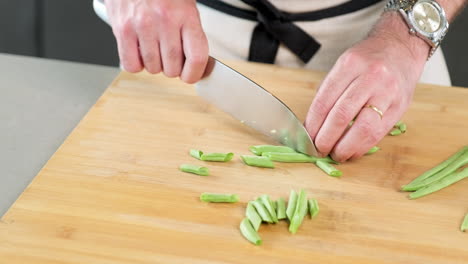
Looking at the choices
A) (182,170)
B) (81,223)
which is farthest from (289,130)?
(81,223)

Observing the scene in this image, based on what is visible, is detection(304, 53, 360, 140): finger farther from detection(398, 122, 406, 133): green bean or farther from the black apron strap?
the black apron strap

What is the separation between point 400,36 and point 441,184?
36 cm

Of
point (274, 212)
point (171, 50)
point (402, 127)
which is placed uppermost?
point (171, 50)

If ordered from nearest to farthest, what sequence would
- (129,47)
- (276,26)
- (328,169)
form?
(328,169) < (129,47) < (276,26)

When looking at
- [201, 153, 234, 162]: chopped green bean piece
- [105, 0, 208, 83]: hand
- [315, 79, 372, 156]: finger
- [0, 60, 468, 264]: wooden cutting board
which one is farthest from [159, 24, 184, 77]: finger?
[315, 79, 372, 156]: finger

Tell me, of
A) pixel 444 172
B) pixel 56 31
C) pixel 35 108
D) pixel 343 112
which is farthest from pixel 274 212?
pixel 56 31

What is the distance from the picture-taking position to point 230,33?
183 cm

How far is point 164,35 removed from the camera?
148 cm

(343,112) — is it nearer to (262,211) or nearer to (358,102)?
(358,102)

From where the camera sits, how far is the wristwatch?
5.23 ft

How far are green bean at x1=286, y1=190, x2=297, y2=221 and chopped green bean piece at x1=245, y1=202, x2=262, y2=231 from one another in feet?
0.18

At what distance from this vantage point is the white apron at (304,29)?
1783 mm

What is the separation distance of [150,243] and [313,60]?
0.84 m

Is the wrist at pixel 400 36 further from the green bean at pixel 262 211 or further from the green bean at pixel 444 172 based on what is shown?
the green bean at pixel 262 211
